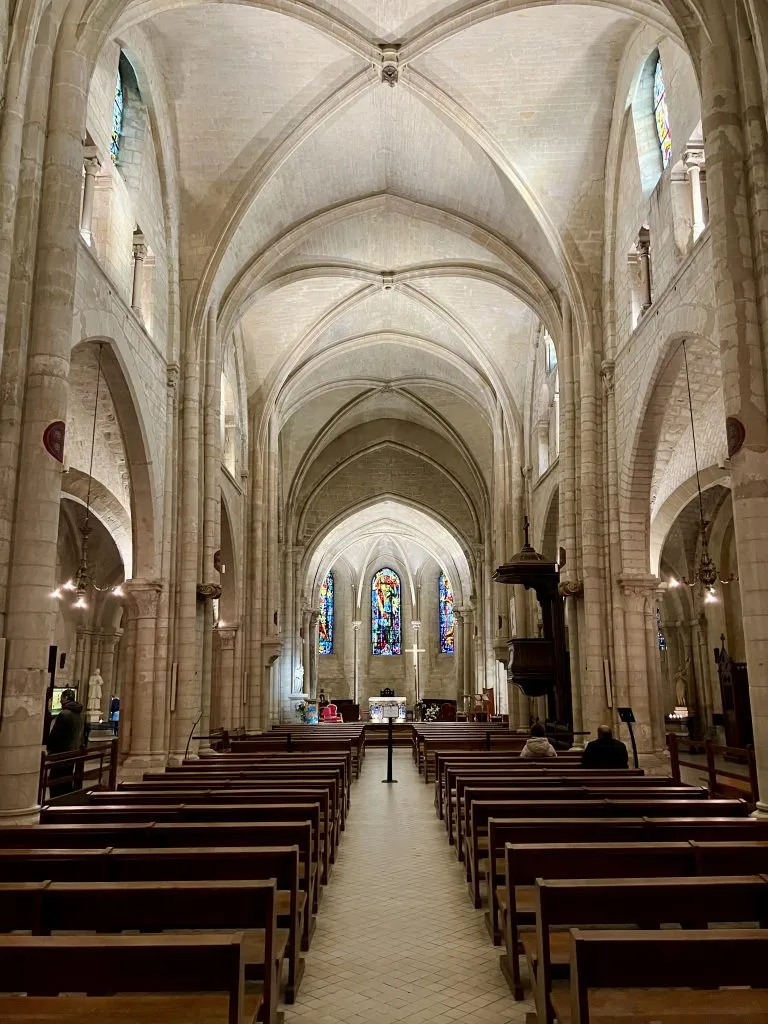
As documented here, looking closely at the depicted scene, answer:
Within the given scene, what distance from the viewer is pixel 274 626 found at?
2603cm

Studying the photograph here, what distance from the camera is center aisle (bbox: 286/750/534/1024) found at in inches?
194

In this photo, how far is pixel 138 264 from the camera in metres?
14.7

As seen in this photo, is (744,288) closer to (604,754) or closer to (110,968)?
(604,754)

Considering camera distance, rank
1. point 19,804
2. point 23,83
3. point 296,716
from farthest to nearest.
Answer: point 296,716
point 23,83
point 19,804

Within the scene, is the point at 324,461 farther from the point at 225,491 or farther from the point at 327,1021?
the point at 327,1021

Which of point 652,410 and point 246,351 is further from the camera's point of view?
point 246,351

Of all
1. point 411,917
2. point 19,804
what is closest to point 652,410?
point 411,917

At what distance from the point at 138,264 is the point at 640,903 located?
13545mm

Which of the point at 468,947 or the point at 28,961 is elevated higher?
the point at 28,961

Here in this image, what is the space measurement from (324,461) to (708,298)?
83.0ft

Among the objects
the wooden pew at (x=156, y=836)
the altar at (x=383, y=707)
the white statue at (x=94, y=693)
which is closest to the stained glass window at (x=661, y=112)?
the wooden pew at (x=156, y=836)

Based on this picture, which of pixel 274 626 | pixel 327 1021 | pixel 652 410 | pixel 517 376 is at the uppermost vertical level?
pixel 517 376

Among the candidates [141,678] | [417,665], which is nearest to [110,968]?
[141,678]

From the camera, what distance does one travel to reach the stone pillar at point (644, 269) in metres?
14.6
